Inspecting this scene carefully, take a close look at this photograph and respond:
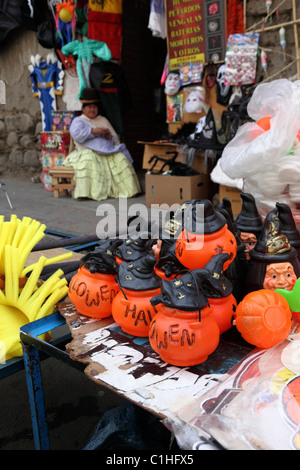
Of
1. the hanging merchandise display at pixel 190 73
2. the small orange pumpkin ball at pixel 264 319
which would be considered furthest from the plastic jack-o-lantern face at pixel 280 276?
the hanging merchandise display at pixel 190 73

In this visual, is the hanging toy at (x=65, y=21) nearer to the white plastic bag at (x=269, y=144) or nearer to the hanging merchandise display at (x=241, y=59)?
the hanging merchandise display at (x=241, y=59)

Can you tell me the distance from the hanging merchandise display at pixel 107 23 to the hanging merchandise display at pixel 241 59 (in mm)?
2366

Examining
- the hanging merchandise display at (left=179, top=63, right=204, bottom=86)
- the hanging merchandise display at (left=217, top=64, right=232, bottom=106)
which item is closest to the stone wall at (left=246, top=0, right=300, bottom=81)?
the hanging merchandise display at (left=217, top=64, right=232, bottom=106)

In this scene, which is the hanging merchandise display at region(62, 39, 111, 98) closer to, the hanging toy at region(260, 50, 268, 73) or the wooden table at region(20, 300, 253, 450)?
the hanging toy at region(260, 50, 268, 73)

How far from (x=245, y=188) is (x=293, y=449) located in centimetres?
112

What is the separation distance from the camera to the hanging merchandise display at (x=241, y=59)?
4.25m

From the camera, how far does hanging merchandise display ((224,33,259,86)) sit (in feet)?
14.0

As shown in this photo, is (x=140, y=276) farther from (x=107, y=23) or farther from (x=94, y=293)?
(x=107, y=23)

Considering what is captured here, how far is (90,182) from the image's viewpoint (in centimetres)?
610

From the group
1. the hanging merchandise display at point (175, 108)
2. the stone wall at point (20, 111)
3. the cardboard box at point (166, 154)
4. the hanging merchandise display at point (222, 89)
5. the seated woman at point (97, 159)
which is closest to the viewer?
the hanging merchandise display at point (222, 89)

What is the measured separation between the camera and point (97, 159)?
612 cm

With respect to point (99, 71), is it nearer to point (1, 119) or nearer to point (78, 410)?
point (1, 119)

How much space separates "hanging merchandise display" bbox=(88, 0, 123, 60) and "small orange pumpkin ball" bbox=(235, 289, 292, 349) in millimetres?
5945

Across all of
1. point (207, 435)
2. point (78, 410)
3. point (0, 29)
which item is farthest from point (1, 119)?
point (207, 435)
